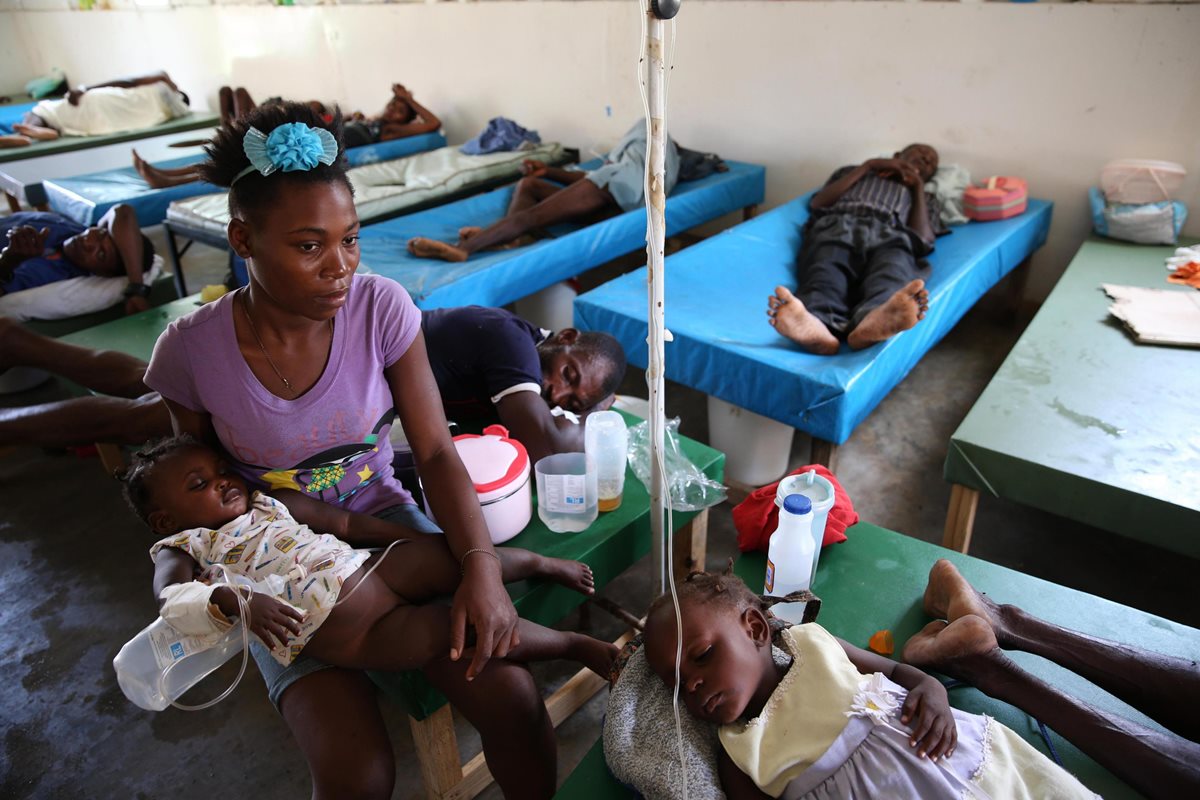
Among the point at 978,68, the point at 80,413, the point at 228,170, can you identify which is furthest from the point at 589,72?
the point at 228,170

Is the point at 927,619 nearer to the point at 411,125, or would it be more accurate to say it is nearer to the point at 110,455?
the point at 110,455

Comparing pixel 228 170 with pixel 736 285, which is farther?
pixel 736 285

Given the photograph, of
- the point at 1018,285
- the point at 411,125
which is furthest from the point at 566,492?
the point at 411,125

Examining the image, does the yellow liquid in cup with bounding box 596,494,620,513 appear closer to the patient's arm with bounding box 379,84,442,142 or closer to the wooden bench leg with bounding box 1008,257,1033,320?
the wooden bench leg with bounding box 1008,257,1033,320

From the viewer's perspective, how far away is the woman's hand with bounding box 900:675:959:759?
3.24 feet

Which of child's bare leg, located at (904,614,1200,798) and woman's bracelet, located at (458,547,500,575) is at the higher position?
woman's bracelet, located at (458,547,500,575)

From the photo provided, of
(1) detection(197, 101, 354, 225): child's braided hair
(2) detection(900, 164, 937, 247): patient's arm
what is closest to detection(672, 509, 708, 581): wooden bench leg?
(1) detection(197, 101, 354, 225): child's braided hair

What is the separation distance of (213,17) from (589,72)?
4.04 metres

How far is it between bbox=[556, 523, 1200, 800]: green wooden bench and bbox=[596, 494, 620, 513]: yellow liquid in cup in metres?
0.30

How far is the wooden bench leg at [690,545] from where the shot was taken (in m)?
1.75

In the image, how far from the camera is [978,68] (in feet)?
11.1

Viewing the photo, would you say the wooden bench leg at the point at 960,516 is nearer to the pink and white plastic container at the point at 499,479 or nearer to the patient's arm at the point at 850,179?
the pink and white plastic container at the point at 499,479

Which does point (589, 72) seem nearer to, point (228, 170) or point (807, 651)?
point (228, 170)

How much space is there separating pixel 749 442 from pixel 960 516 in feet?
2.40
